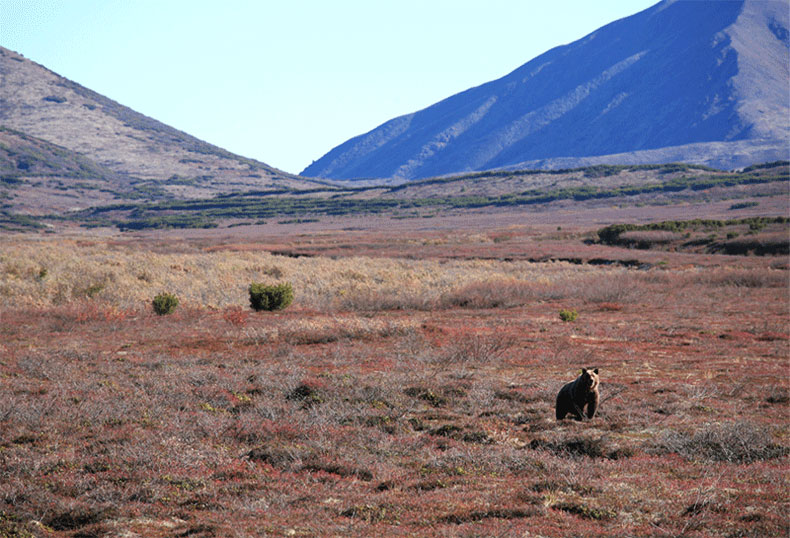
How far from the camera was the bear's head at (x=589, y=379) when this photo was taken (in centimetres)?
1053

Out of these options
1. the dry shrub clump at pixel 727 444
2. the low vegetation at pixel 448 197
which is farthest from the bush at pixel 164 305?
the low vegetation at pixel 448 197

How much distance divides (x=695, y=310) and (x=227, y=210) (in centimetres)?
14331

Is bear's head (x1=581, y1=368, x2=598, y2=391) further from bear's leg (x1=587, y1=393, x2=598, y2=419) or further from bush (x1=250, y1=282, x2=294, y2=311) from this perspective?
bush (x1=250, y1=282, x2=294, y2=311)

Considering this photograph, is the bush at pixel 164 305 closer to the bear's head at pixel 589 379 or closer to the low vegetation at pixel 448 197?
the bear's head at pixel 589 379

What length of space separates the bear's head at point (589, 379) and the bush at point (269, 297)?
720 inches

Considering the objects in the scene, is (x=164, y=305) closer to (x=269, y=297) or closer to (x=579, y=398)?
(x=269, y=297)

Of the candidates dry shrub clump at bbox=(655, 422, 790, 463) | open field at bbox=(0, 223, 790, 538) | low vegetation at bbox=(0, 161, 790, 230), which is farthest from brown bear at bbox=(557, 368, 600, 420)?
low vegetation at bbox=(0, 161, 790, 230)

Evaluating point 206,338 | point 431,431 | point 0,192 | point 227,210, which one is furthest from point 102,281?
point 0,192

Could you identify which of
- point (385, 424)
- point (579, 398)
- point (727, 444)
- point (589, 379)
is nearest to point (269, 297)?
point (385, 424)

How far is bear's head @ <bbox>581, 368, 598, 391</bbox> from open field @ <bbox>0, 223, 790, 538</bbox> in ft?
2.19

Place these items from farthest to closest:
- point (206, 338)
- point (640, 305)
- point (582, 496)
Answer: point (640, 305) < point (206, 338) < point (582, 496)

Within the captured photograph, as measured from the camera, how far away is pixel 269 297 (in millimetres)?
27344

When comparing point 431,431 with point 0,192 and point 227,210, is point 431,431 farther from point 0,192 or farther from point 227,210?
point 0,192

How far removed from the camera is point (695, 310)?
93.3 feet
